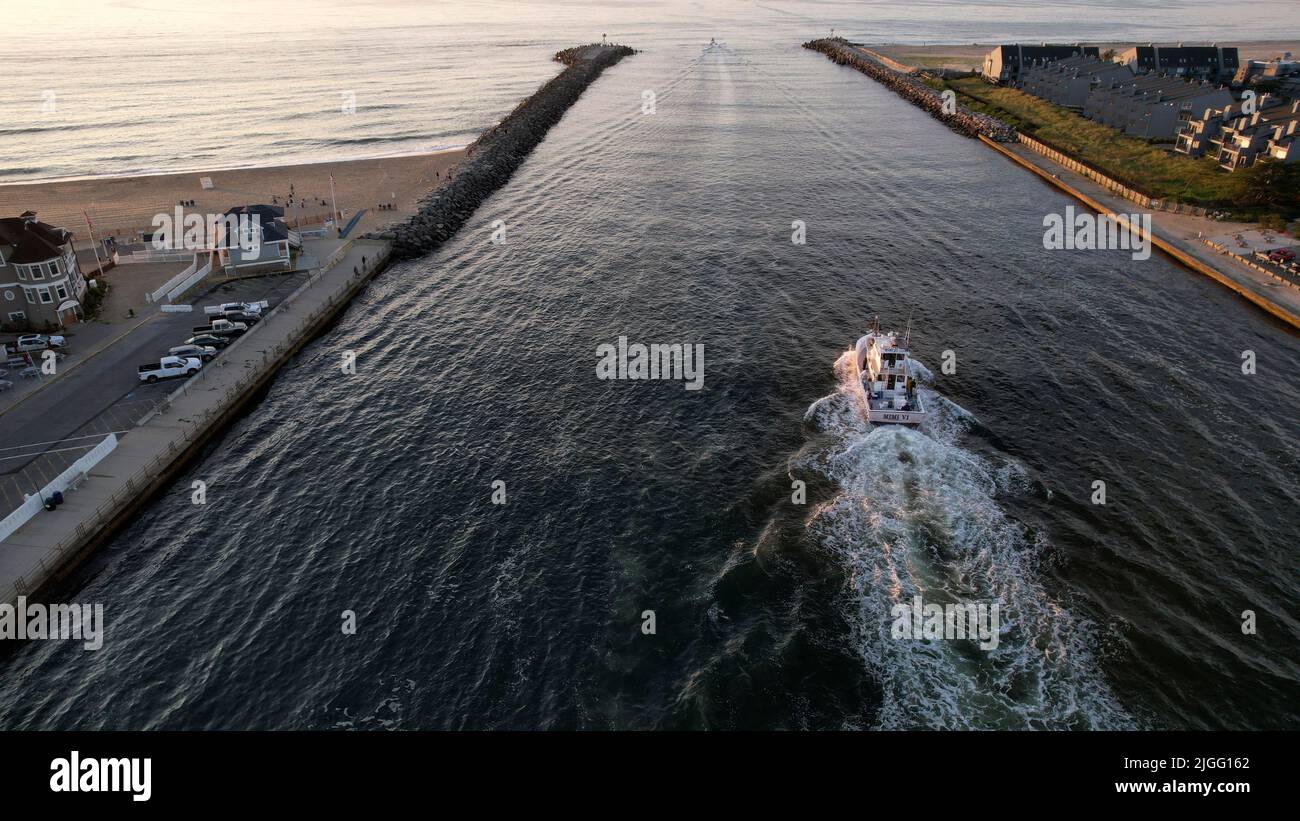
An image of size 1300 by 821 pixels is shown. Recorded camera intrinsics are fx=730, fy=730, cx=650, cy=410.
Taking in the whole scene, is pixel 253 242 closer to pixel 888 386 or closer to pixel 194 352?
pixel 194 352

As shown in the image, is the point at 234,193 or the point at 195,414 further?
the point at 234,193

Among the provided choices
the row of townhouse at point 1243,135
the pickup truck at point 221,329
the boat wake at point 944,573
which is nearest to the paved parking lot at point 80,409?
the pickup truck at point 221,329

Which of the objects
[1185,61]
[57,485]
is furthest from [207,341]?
[1185,61]

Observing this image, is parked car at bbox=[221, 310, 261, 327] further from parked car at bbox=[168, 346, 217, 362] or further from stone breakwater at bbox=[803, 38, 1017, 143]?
stone breakwater at bbox=[803, 38, 1017, 143]

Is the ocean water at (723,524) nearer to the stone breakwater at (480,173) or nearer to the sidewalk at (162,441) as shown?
the sidewalk at (162,441)

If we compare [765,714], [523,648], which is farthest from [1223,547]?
[523,648]

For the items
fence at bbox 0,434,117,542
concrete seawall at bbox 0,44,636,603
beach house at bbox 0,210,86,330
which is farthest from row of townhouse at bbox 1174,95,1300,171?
beach house at bbox 0,210,86,330

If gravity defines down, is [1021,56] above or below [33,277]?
above
